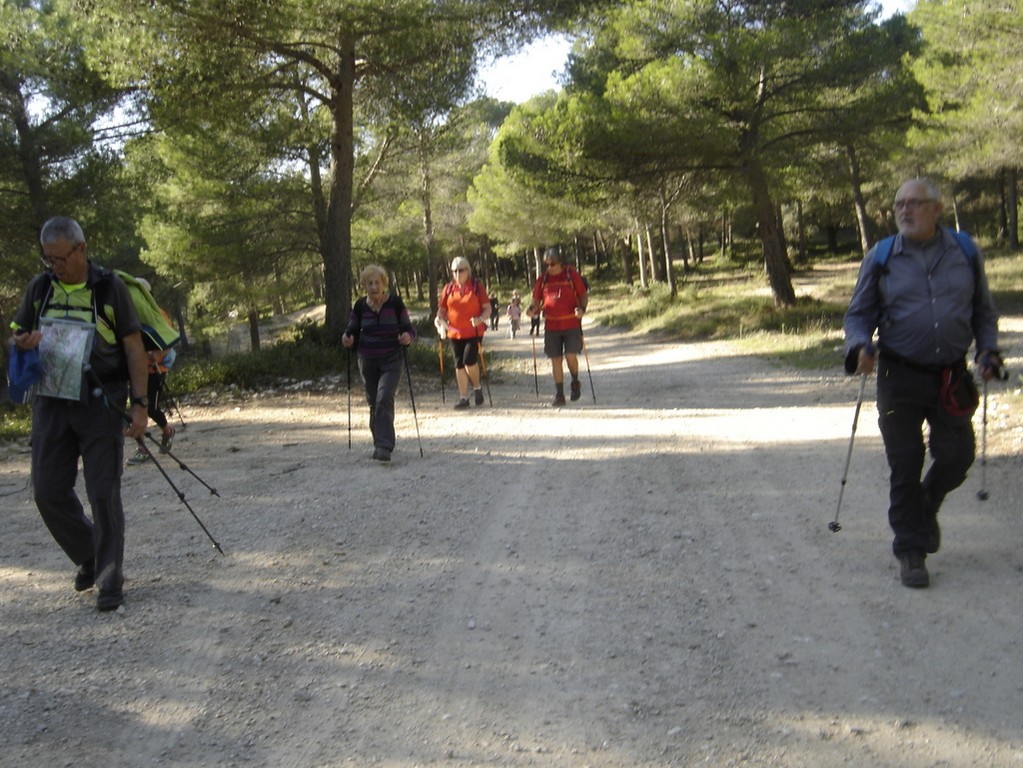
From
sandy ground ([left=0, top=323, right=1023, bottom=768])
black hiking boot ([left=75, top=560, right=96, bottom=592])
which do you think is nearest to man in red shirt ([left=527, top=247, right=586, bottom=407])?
sandy ground ([left=0, top=323, right=1023, bottom=768])

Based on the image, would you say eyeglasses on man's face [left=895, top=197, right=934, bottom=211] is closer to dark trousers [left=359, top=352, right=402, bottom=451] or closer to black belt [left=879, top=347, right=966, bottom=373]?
black belt [left=879, top=347, right=966, bottom=373]

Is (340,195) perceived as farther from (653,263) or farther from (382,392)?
(653,263)

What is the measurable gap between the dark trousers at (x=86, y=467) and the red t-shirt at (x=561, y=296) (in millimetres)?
7188

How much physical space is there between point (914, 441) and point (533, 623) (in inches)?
81.4

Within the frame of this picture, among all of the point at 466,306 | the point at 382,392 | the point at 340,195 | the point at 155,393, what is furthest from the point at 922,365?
the point at 340,195

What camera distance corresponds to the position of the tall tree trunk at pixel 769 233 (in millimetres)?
20875

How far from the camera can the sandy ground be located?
3.28 metres

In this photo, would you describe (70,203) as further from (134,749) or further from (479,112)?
(134,749)

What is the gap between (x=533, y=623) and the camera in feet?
14.1

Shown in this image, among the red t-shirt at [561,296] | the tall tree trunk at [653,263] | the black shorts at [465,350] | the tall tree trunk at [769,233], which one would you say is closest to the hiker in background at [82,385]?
the black shorts at [465,350]

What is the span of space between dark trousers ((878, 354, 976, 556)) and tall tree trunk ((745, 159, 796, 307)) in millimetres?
16787

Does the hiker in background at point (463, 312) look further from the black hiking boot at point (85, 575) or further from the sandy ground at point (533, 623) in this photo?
the black hiking boot at point (85, 575)

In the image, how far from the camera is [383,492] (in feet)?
23.3

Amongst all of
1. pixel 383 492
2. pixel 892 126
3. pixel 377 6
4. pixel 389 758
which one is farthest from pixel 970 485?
pixel 892 126
